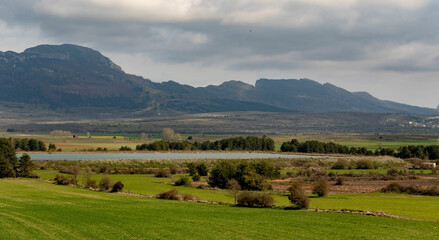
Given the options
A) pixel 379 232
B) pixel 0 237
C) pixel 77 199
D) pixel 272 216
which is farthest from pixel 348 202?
pixel 0 237

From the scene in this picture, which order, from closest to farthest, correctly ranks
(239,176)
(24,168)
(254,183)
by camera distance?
1. (254,183)
2. (239,176)
3. (24,168)

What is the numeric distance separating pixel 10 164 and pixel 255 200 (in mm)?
39316

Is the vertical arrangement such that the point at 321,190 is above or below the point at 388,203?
above

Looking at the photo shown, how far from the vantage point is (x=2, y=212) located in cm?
3161

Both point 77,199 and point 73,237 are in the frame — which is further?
point 77,199

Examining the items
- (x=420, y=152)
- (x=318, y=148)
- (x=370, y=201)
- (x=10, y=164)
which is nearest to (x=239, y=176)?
(x=370, y=201)

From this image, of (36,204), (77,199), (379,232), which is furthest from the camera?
(77,199)

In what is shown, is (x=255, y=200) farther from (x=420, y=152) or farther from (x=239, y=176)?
(x=420, y=152)

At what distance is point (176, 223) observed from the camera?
3072 centimetres

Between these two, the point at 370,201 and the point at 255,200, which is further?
the point at 370,201

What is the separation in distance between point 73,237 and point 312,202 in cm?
2670

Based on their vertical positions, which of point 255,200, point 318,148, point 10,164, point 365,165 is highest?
point 10,164

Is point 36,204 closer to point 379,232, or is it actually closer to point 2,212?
point 2,212

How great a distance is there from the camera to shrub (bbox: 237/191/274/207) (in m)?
42.1
